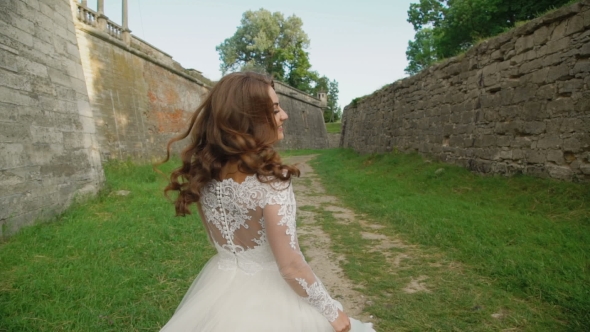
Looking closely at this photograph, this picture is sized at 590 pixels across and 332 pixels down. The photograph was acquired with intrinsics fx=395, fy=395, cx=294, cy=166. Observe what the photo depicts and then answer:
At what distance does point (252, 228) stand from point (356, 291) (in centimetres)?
216

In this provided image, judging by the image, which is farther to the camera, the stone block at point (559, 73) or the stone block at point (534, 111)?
the stone block at point (534, 111)

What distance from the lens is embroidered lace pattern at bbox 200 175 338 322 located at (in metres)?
1.36

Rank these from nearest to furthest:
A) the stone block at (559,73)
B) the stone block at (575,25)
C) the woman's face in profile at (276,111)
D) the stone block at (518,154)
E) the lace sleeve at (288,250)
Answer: the lace sleeve at (288,250)
the woman's face in profile at (276,111)
the stone block at (575,25)
the stone block at (559,73)
the stone block at (518,154)

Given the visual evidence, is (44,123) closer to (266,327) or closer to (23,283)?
(23,283)

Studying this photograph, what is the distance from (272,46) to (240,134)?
130 ft

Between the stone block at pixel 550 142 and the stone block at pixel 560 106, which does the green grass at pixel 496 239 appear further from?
the stone block at pixel 560 106

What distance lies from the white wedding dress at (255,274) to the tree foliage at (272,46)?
1506 inches

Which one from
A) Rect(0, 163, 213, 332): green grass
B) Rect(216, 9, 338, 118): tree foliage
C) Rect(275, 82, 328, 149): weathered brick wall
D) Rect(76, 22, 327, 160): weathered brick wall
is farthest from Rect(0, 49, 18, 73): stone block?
Rect(216, 9, 338, 118): tree foliage

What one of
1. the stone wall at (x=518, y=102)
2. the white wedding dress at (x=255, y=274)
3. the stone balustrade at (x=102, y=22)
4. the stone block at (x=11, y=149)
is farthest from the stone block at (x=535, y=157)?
the stone balustrade at (x=102, y=22)

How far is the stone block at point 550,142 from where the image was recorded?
565cm

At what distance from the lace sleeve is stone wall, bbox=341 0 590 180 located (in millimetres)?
5287

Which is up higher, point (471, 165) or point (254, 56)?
point (254, 56)

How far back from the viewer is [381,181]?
28.8 feet

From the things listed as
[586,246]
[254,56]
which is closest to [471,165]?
[586,246]
